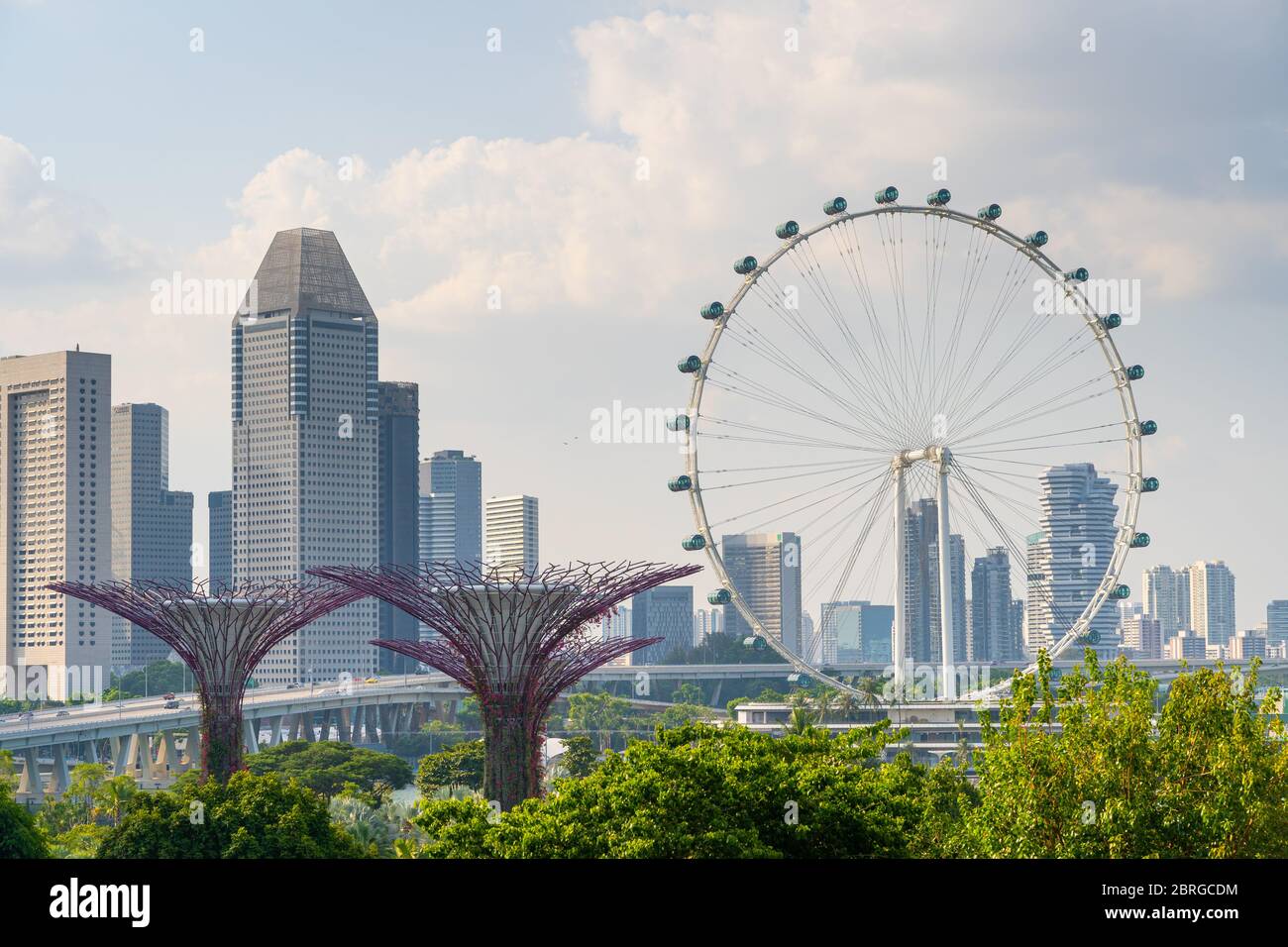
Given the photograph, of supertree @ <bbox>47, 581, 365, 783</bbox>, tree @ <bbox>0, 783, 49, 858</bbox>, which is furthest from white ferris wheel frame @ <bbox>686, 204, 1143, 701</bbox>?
tree @ <bbox>0, 783, 49, 858</bbox>

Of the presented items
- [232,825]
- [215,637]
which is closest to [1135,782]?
[232,825]

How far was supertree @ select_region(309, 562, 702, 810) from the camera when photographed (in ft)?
170

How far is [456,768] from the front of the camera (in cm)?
9400

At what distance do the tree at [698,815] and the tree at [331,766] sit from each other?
2847 inches

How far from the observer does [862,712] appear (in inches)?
4815

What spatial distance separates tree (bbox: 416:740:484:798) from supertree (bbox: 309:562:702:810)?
130 ft

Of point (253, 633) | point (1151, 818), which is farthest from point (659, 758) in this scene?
point (253, 633)

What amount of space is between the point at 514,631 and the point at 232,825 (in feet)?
36.8

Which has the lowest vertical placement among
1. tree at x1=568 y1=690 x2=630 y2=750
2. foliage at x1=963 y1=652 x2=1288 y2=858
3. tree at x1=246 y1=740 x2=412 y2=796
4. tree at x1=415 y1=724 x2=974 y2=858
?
tree at x1=568 y1=690 x2=630 y2=750

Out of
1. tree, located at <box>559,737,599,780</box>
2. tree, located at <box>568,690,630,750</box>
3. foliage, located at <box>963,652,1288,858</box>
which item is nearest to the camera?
foliage, located at <box>963,652,1288,858</box>

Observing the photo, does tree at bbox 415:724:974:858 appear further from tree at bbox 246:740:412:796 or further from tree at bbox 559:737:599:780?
tree at bbox 246:740:412:796

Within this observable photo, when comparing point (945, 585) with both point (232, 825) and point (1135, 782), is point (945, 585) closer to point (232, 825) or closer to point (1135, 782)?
point (232, 825)

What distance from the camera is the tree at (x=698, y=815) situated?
31312mm
